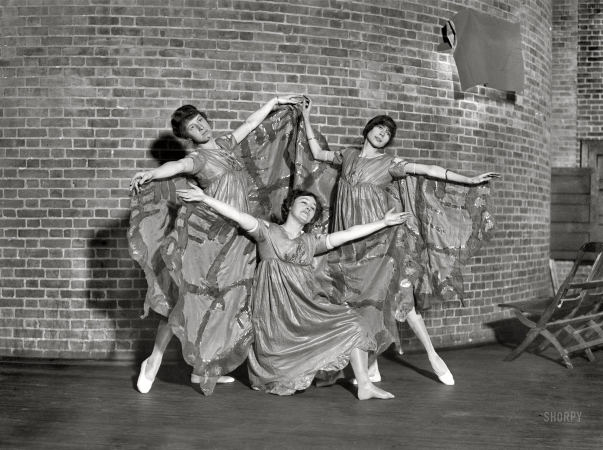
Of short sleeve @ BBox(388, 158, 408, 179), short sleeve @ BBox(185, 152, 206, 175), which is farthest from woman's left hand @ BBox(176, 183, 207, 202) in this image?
short sleeve @ BBox(388, 158, 408, 179)

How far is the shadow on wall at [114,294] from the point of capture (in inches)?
244

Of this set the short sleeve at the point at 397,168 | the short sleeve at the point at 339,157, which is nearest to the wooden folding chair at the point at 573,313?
the short sleeve at the point at 397,168

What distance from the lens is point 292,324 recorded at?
5.05m

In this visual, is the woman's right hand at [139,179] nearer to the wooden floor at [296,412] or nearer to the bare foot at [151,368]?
the bare foot at [151,368]

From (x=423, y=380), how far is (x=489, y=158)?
2.65 metres

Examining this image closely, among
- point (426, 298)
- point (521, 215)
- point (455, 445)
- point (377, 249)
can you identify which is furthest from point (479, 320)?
point (455, 445)

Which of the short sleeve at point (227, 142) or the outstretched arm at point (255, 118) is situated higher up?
the outstretched arm at point (255, 118)

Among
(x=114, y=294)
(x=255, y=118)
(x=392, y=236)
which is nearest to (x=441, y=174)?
(x=392, y=236)

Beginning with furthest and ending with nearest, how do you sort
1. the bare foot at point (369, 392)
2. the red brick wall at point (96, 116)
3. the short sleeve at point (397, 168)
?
the red brick wall at point (96, 116), the short sleeve at point (397, 168), the bare foot at point (369, 392)

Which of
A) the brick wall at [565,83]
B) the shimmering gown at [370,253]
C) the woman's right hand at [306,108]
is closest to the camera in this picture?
the shimmering gown at [370,253]

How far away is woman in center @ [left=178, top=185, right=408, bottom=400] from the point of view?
197 inches

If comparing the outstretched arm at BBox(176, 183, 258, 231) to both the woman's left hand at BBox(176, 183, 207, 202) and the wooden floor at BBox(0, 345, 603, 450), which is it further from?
the wooden floor at BBox(0, 345, 603, 450)

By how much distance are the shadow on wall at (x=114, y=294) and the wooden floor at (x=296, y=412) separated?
0.58ft

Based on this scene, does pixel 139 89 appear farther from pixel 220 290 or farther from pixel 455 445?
pixel 455 445
